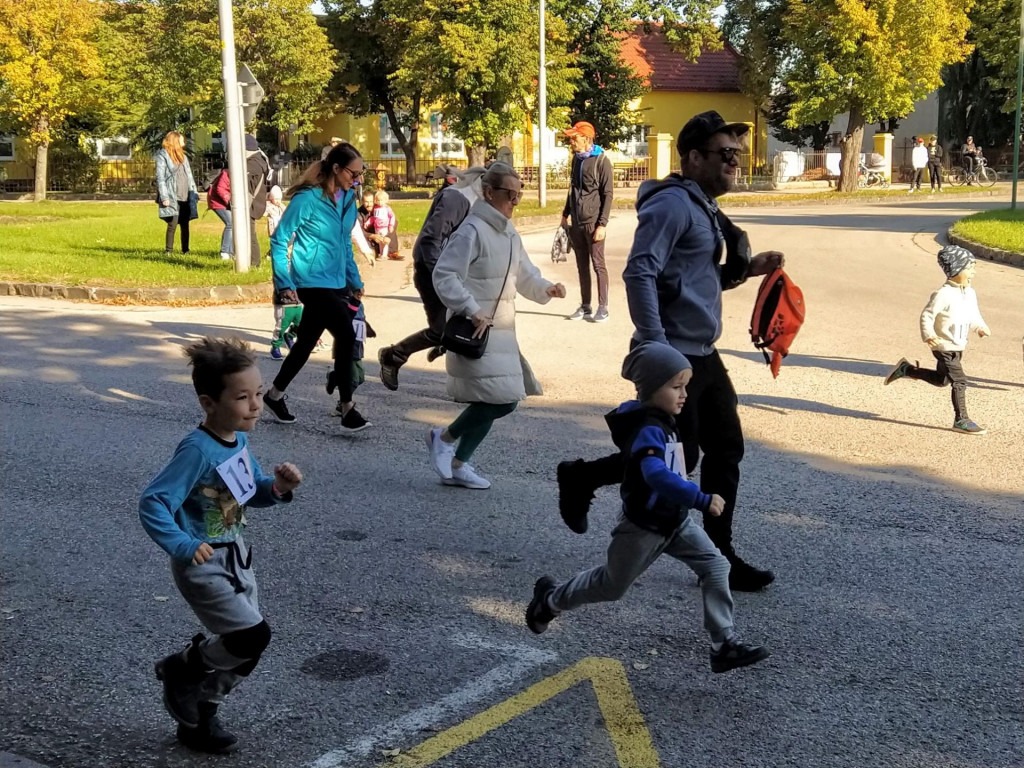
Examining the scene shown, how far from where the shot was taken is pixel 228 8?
1606cm

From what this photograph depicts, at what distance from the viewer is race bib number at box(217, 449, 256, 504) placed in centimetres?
366

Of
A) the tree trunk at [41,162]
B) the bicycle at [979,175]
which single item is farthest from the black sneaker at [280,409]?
the bicycle at [979,175]

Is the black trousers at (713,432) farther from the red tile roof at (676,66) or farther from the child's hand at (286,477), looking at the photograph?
the red tile roof at (676,66)

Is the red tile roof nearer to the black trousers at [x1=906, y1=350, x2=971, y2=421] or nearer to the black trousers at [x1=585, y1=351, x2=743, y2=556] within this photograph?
the black trousers at [x1=906, y1=350, x2=971, y2=421]

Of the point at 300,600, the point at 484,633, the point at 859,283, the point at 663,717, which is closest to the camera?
the point at 663,717

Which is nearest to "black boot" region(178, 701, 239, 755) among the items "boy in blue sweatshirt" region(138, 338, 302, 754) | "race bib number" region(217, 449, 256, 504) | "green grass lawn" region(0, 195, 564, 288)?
"boy in blue sweatshirt" region(138, 338, 302, 754)

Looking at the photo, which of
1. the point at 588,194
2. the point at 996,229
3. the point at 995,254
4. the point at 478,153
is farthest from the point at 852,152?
the point at 588,194

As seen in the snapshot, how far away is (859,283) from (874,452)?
890 centimetres

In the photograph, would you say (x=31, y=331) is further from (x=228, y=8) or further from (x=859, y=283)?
(x=859, y=283)

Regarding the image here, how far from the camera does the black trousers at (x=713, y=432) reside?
16.2ft

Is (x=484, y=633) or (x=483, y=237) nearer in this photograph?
(x=484, y=633)

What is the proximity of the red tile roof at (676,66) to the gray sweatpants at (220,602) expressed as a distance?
2144 inches

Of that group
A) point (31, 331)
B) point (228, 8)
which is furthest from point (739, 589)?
point (228, 8)

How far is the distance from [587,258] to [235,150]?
215 inches
